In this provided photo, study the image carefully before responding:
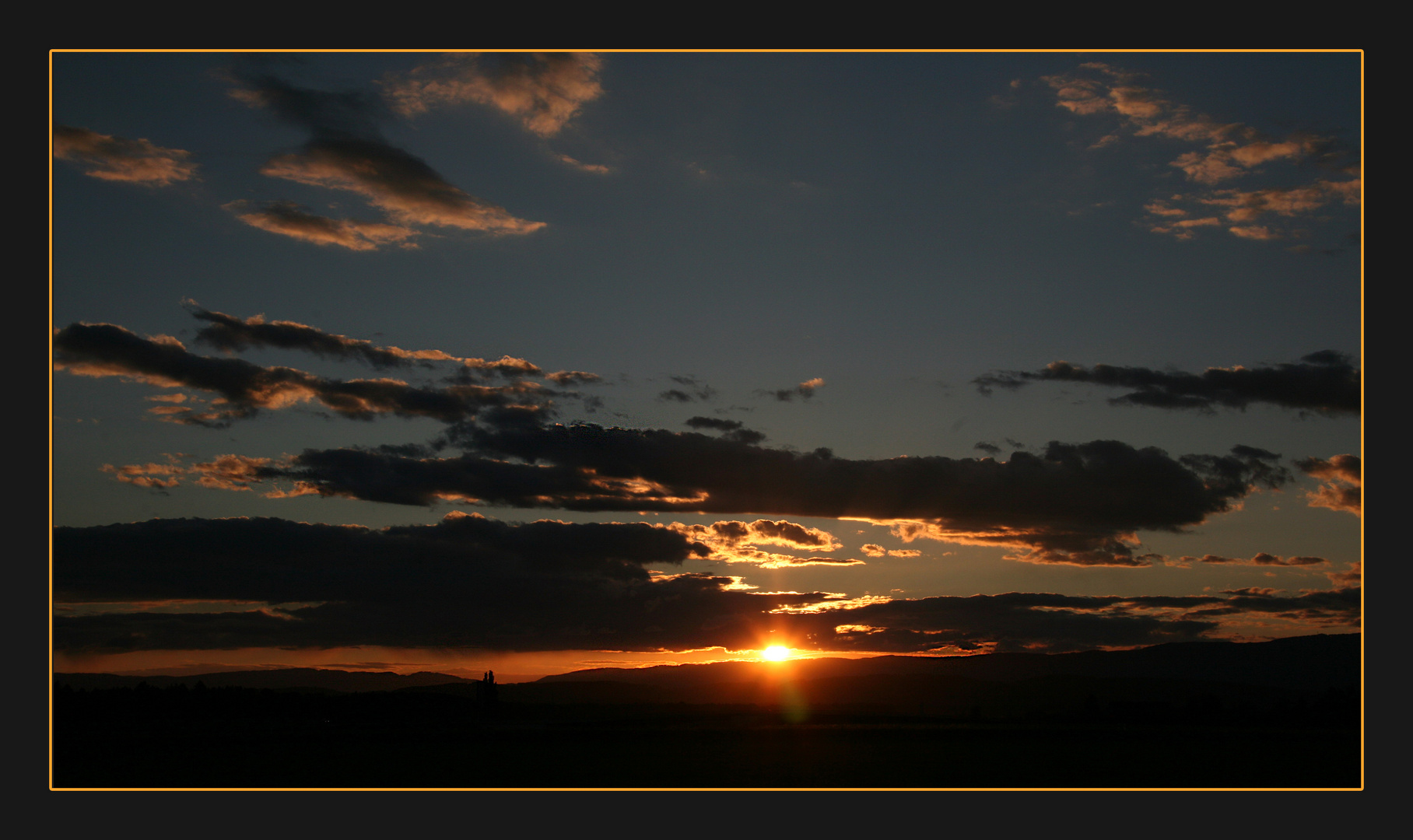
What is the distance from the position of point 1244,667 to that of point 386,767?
174 metres

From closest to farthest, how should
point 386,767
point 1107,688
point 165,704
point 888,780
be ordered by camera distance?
point 888,780 → point 386,767 → point 165,704 → point 1107,688

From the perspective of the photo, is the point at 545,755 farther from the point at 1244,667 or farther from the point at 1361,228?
the point at 1244,667

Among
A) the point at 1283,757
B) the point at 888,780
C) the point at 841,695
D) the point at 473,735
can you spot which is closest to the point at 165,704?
the point at 473,735

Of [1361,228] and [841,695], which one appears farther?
[841,695]

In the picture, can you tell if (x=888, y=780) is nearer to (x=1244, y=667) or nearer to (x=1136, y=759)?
(x=1136, y=759)

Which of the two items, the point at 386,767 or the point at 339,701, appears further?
the point at 339,701

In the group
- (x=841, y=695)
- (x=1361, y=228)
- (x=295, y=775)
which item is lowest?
(x=841, y=695)

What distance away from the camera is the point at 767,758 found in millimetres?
42906

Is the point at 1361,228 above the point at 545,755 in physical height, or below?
above

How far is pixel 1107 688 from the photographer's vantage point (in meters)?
154

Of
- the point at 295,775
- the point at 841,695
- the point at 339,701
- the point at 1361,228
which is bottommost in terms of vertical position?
the point at 841,695

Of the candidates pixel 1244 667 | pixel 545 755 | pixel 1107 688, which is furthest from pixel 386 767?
pixel 1244 667


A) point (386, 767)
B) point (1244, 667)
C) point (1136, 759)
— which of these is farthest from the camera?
point (1244, 667)

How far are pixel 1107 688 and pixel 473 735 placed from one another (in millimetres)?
128496
